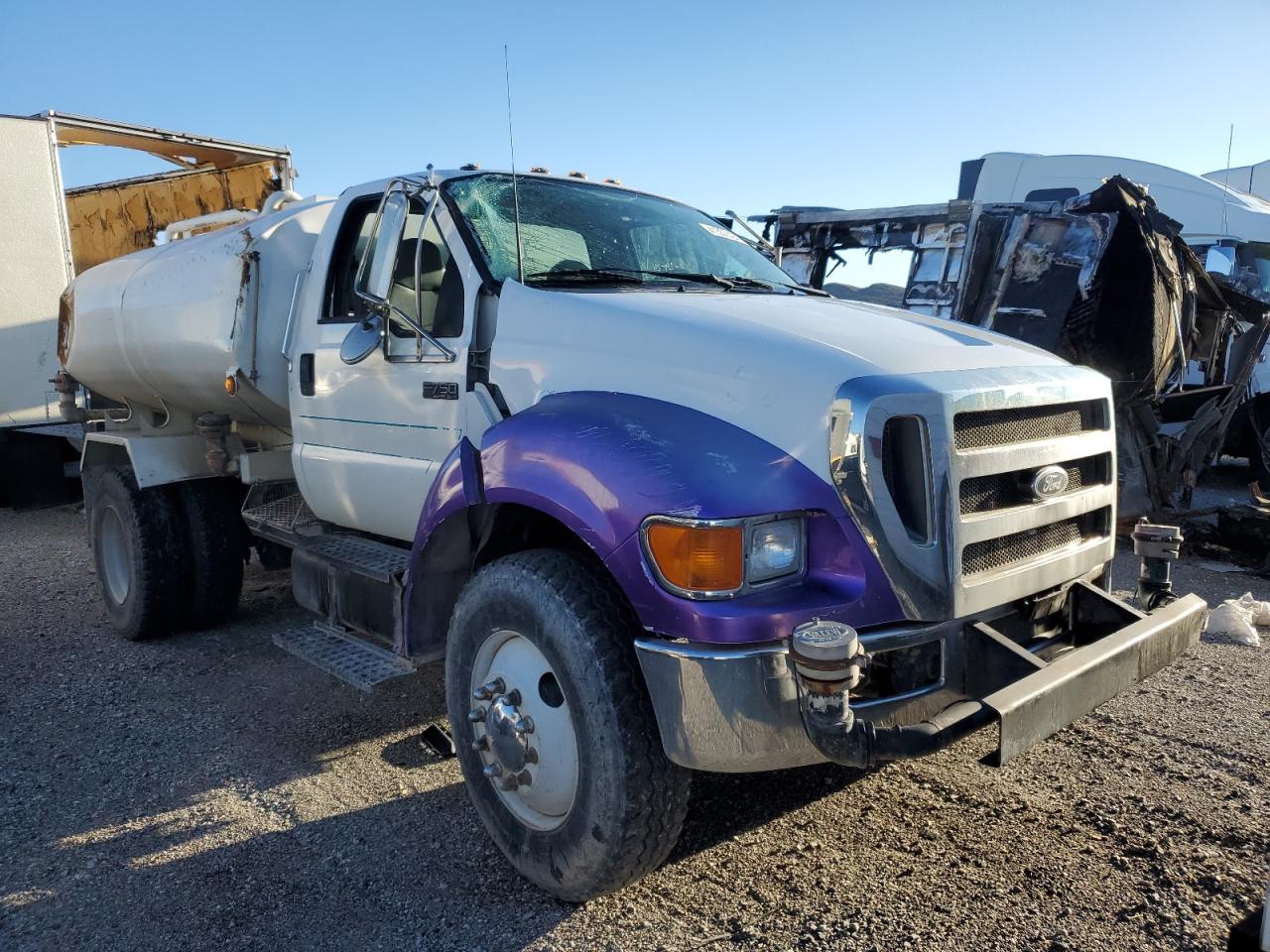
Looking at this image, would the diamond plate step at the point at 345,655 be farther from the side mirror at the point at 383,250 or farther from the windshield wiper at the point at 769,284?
the windshield wiper at the point at 769,284

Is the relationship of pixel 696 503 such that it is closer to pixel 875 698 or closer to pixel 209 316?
pixel 875 698

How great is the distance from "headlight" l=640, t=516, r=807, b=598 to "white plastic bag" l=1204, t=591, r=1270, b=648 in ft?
13.7

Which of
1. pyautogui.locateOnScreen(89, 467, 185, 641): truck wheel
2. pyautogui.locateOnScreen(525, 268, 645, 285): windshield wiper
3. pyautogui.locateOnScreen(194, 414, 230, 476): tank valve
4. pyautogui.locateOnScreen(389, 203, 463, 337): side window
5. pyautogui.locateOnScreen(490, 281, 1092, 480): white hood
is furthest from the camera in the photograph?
pyautogui.locateOnScreen(89, 467, 185, 641): truck wheel

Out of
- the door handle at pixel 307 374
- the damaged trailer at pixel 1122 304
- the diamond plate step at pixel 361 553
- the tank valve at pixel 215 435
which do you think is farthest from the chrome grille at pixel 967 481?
the damaged trailer at pixel 1122 304

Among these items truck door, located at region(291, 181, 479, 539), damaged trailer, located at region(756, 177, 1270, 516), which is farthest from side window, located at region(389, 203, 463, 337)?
damaged trailer, located at region(756, 177, 1270, 516)

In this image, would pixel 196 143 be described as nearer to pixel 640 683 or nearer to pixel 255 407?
pixel 255 407

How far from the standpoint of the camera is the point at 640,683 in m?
2.66

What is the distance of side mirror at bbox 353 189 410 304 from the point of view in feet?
12.4

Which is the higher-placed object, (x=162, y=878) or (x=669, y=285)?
(x=669, y=285)

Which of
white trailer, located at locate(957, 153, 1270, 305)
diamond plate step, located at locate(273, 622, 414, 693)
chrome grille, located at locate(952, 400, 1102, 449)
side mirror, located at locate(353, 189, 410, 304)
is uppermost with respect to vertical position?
white trailer, located at locate(957, 153, 1270, 305)

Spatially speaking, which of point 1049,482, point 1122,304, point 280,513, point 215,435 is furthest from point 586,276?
point 1122,304

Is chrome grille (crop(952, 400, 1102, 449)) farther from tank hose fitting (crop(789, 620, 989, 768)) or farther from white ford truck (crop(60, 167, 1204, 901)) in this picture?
tank hose fitting (crop(789, 620, 989, 768))

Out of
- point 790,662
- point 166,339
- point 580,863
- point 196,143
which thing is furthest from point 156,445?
point 196,143

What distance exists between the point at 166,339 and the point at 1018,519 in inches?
180
